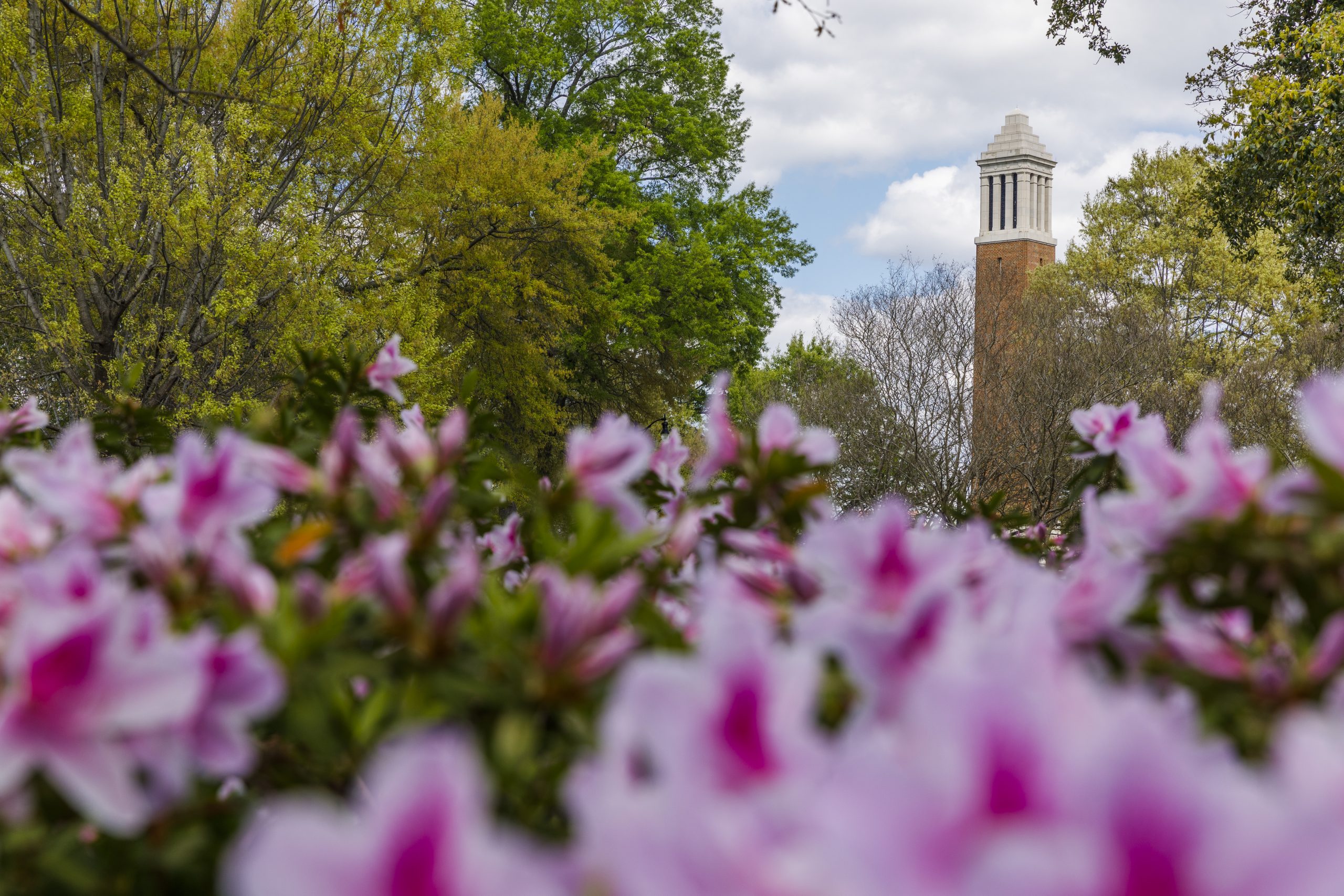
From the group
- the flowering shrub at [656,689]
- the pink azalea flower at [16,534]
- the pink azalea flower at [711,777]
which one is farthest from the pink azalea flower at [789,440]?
the pink azalea flower at [16,534]

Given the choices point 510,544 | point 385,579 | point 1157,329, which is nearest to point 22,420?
point 510,544

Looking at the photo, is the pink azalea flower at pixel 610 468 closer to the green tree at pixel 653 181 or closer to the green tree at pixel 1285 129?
the green tree at pixel 1285 129

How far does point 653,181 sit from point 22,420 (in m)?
22.4

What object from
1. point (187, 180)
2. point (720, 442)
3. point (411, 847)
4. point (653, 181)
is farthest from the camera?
point (653, 181)

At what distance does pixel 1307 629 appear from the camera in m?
0.83

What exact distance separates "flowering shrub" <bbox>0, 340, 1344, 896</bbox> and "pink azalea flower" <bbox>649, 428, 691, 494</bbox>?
1.35 feet

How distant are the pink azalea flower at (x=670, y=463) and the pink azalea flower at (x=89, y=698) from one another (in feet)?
3.70

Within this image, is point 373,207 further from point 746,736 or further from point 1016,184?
point 1016,184

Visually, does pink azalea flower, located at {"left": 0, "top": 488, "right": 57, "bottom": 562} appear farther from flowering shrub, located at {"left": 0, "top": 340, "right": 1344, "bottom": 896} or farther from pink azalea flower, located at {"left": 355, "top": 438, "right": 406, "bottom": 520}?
pink azalea flower, located at {"left": 355, "top": 438, "right": 406, "bottom": 520}

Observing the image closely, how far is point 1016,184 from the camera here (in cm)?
5884

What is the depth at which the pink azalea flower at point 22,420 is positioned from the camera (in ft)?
6.38

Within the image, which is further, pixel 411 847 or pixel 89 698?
pixel 89 698

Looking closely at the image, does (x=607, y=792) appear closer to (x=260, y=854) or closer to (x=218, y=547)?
(x=260, y=854)

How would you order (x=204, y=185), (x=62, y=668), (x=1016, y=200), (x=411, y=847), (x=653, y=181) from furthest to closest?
(x=1016, y=200), (x=653, y=181), (x=204, y=185), (x=62, y=668), (x=411, y=847)
